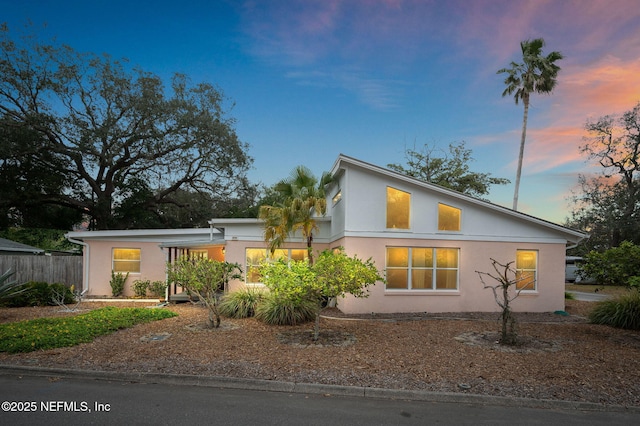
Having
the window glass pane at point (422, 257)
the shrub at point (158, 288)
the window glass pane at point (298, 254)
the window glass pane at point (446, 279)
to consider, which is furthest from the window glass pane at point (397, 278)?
the shrub at point (158, 288)

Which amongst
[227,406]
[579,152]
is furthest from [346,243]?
[579,152]

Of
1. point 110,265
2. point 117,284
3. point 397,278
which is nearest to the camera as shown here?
point 397,278

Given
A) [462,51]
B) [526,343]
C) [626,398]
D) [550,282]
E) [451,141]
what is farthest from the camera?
[451,141]

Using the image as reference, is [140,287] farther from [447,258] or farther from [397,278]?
[447,258]

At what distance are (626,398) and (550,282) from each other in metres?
9.40

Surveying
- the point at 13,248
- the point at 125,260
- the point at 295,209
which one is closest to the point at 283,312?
the point at 295,209

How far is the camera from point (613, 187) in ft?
106

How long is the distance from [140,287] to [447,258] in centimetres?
1387

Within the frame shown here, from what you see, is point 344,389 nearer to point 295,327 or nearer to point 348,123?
point 295,327

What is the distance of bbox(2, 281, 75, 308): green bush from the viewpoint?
557 inches

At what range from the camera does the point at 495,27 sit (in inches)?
531

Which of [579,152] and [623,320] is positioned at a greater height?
[579,152]

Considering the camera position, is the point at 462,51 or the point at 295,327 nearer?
the point at 295,327

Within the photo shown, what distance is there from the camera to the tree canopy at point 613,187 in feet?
101
